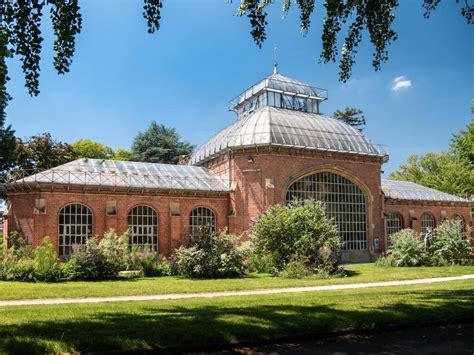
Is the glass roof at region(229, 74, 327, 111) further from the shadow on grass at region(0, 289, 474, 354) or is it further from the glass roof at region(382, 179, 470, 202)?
the shadow on grass at region(0, 289, 474, 354)

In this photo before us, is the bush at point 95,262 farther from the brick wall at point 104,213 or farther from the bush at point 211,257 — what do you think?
the brick wall at point 104,213

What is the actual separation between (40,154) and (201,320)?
39445 millimetres

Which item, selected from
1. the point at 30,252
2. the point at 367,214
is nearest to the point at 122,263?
the point at 30,252

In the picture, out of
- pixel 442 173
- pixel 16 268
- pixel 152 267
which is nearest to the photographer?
pixel 16 268

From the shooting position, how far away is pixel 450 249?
27000 mm

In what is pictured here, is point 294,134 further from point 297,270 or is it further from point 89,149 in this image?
point 89,149

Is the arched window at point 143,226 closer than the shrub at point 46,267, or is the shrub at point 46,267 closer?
the shrub at point 46,267

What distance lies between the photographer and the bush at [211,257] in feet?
70.5

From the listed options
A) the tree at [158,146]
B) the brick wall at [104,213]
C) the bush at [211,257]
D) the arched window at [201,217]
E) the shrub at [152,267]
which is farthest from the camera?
the tree at [158,146]

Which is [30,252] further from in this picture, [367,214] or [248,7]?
[367,214]

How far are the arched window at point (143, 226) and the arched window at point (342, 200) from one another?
29.8 feet

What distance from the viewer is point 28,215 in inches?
1022

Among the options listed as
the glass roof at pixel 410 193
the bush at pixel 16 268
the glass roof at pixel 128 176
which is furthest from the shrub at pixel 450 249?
the bush at pixel 16 268

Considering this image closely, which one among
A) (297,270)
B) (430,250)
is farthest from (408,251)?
(297,270)
